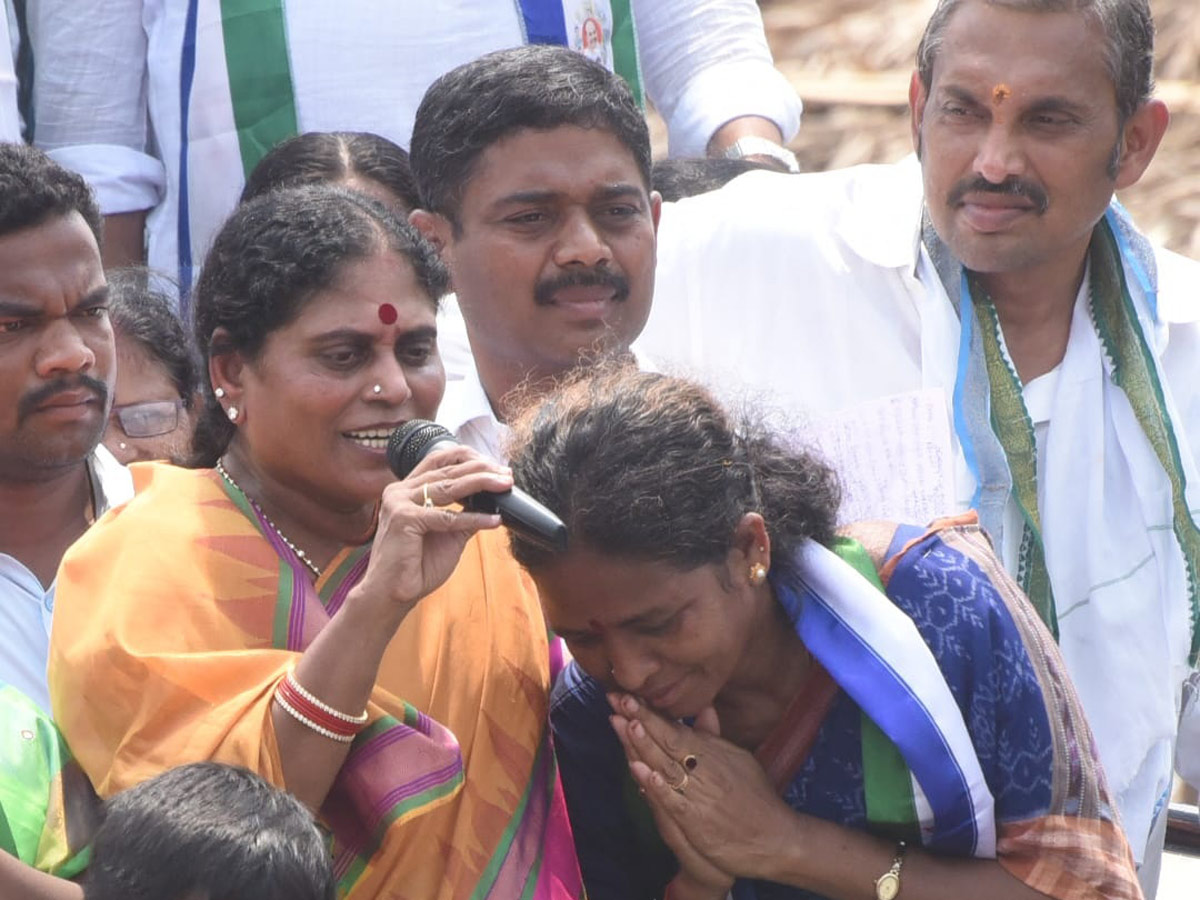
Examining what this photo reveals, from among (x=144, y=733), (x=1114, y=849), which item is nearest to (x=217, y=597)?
(x=144, y=733)

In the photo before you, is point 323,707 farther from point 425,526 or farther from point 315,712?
point 425,526

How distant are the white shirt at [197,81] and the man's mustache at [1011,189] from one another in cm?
109

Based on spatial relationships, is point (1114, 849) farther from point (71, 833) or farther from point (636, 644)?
point (71, 833)

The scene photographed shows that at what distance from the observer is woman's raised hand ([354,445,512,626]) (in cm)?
272

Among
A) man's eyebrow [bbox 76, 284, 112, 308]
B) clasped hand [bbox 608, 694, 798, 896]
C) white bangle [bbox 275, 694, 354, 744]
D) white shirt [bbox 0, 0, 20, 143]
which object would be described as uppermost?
white shirt [bbox 0, 0, 20, 143]

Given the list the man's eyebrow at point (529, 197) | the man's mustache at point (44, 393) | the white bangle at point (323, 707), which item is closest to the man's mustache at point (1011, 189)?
the man's eyebrow at point (529, 197)

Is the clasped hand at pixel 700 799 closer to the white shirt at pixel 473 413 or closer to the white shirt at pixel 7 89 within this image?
the white shirt at pixel 473 413

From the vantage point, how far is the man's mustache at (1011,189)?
3.86 meters

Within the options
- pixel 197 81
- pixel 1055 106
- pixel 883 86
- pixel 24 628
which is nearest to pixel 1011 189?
pixel 1055 106

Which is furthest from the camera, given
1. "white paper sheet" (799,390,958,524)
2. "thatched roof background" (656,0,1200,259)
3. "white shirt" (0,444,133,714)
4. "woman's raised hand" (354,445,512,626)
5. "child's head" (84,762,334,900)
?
"thatched roof background" (656,0,1200,259)

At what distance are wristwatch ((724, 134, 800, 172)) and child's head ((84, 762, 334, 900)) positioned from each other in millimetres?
2443

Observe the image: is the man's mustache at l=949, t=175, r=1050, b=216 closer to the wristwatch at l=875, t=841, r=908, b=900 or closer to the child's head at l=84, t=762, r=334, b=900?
the wristwatch at l=875, t=841, r=908, b=900

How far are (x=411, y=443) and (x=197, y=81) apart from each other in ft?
5.94

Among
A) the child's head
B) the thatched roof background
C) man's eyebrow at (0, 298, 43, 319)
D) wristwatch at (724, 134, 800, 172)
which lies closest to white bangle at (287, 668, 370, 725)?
the child's head
